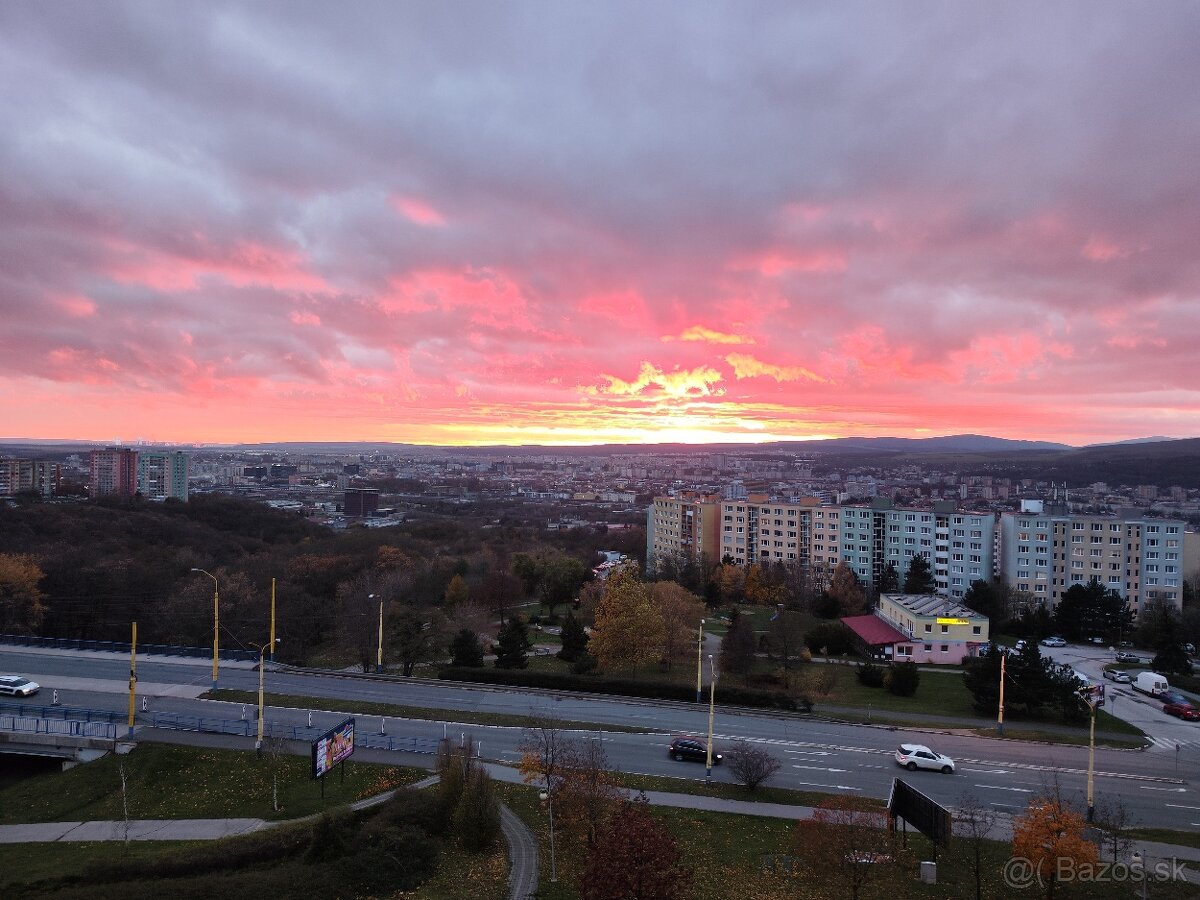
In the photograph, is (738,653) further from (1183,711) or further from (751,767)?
(1183,711)

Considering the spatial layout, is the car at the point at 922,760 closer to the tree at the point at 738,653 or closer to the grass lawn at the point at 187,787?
the tree at the point at 738,653

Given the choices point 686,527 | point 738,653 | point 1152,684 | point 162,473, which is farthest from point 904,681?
point 162,473

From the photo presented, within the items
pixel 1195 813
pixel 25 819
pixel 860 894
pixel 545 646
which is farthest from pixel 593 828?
pixel 545 646

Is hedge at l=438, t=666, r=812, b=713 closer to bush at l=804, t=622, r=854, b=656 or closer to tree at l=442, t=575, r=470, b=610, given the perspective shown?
bush at l=804, t=622, r=854, b=656

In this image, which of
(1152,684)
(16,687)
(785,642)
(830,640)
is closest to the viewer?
(16,687)

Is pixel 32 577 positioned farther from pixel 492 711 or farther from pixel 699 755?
pixel 699 755

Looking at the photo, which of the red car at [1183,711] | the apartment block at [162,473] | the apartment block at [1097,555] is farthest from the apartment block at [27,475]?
the red car at [1183,711]
